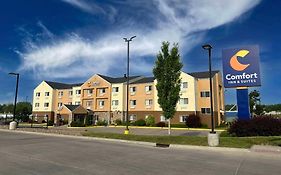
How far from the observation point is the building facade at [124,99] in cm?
4631

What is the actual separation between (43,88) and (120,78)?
2290 cm

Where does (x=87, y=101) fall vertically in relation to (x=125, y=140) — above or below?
above

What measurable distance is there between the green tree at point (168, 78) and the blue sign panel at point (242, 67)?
492cm

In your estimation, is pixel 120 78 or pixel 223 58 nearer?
pixel 223 58

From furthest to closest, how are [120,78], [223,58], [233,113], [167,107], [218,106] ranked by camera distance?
[233,113] → [120,78] → [218,106] → [223,58] → [167,107]

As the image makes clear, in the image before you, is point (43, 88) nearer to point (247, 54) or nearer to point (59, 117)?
point (59, 117)

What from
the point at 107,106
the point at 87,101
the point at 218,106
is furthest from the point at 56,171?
the point at 87,101

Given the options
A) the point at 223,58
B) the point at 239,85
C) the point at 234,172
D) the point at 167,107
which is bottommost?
the point at 234,172

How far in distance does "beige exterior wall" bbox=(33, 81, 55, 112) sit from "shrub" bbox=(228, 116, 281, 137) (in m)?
53.8

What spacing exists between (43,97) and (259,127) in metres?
58.7

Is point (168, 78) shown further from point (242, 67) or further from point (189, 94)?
point (189, 94)

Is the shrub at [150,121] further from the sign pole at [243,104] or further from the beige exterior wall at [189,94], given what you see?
the sign pole at [243,104]

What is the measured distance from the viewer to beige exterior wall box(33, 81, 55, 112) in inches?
2606

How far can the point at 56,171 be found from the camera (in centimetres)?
892
